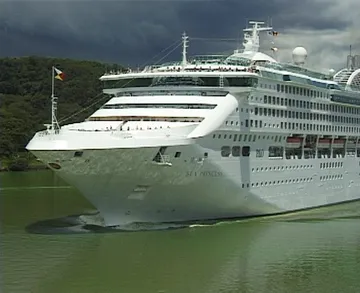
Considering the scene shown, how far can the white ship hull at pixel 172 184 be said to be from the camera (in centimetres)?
2131

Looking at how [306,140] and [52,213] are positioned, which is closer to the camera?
[52,213]

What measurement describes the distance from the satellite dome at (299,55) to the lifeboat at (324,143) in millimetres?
4304

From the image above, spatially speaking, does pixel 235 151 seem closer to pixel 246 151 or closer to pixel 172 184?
pixel 246 151

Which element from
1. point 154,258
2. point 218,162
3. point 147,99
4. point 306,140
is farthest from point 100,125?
point 306,140

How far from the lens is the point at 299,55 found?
33.8 meters

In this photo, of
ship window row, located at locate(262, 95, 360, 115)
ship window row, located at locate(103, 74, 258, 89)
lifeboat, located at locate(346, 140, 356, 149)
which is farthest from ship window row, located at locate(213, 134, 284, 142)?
lifeboat, located at locate(346, 140, 356, 149)

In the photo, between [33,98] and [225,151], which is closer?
[225,151]

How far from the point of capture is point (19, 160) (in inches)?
2311

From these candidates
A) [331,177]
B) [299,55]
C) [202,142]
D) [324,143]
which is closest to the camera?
[202,142]

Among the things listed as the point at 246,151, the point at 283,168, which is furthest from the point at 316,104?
the point at 246,151

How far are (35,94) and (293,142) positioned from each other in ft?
191

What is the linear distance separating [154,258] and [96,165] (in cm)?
380

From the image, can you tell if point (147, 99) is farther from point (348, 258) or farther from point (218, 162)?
point (348, 258)

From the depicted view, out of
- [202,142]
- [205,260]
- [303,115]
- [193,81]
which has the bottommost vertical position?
[205,260]
